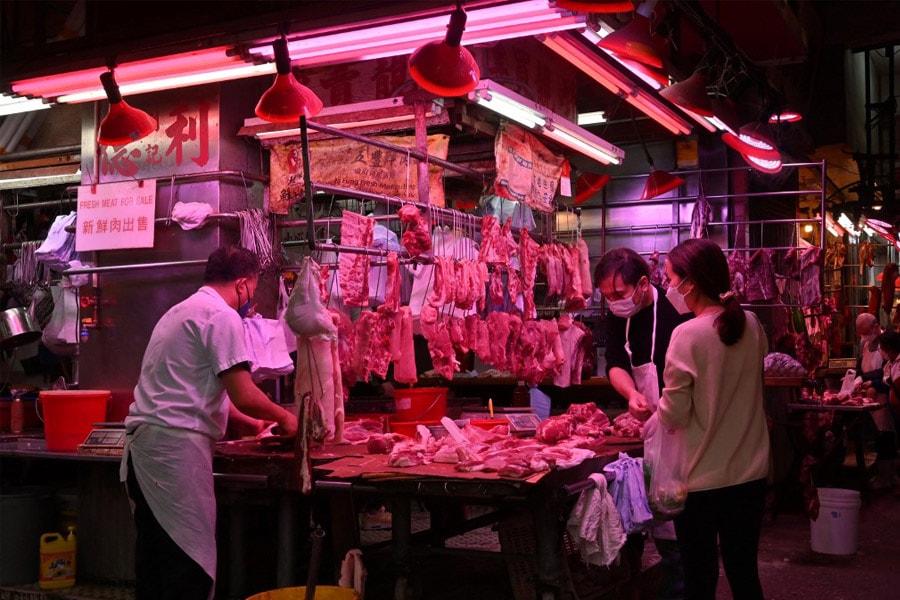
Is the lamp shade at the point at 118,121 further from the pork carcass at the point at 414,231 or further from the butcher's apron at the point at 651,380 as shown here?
the butcher's apron at the point at 651,380

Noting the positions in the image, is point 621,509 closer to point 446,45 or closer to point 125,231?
point 446,45

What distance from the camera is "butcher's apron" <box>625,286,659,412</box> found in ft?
17.6

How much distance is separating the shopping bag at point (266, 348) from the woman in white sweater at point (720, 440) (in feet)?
9.61

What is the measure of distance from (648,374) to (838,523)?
3731 mm

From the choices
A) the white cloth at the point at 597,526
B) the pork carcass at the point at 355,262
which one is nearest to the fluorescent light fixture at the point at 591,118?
the pork carcass at the point at 355,262

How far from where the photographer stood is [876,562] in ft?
26.5

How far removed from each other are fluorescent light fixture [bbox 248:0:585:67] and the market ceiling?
9cm

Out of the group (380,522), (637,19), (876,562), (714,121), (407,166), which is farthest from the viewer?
(380,522)

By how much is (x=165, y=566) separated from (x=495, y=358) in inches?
130

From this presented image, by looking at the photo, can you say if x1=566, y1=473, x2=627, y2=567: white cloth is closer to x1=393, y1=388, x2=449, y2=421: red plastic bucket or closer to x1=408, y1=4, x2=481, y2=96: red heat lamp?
x1=393, y1=388, x2=449, y2=421: red plastic bucket

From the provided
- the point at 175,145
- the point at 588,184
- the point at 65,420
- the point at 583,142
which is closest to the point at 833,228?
the point at 588,184

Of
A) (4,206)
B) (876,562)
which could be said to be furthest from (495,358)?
(4,206)

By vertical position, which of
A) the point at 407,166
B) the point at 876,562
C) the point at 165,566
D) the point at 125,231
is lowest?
the point at 876,562

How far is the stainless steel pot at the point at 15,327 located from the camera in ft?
24.8
